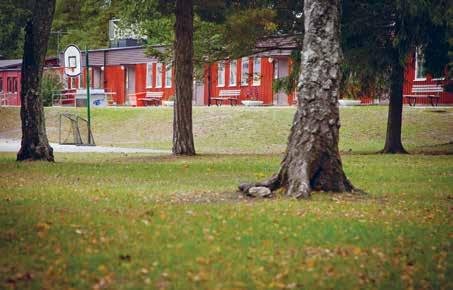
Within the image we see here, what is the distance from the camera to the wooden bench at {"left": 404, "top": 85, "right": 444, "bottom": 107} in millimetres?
44938

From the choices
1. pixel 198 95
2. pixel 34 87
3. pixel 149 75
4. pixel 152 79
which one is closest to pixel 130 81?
pixel 149 75

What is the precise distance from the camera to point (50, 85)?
61.5 meters

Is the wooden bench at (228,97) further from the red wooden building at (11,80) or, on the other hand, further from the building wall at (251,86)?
the red wooden building at (11,80)

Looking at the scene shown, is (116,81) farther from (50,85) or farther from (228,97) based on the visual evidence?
(228,97)

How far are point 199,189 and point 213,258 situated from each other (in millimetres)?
6252

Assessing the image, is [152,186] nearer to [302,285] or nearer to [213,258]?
[213,258]

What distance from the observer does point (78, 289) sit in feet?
24.1

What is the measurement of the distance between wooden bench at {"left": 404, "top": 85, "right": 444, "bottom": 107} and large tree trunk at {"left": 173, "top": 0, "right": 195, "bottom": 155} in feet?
71.6

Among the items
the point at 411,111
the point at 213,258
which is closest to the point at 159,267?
the point at 213,258

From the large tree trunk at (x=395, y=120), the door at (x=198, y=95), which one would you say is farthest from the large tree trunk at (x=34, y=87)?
the door at (x=198, y=95)

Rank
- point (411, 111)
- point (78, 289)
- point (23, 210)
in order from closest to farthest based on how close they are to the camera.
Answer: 1. point (78, 289)
2. point (23, 210)
3. point (411, 111)

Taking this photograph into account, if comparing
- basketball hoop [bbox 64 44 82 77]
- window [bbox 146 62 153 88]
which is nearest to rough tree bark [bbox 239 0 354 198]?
basketball hoop [bbox 64 44 82 77]

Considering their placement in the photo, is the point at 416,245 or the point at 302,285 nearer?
the point at 302,285

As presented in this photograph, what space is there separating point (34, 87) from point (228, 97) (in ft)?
114
